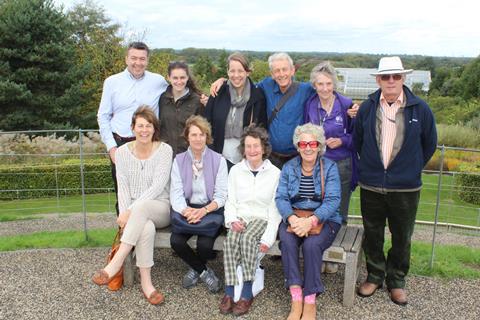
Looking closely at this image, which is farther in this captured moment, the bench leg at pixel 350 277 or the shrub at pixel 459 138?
the shrub at pixel 459 138

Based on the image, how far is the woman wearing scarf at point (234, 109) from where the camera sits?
4797 mm

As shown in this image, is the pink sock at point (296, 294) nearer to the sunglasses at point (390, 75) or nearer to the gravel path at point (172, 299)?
the gravel path at point (172, 299)

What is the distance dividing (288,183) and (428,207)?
514 inches

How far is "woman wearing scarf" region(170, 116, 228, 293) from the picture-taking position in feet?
15.0

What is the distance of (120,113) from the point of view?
5312 millimetres

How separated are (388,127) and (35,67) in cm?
1860

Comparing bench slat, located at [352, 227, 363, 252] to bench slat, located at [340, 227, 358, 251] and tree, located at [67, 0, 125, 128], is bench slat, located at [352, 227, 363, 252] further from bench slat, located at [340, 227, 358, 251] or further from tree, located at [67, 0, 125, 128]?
tree, located at [67, 0, 125, 128]

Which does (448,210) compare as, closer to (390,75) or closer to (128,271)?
(390,75)

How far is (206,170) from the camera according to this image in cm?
474

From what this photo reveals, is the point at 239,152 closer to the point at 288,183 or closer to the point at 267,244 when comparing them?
the point at 288,183

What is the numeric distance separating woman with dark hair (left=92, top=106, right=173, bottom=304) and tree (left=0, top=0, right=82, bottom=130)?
52.4 feet

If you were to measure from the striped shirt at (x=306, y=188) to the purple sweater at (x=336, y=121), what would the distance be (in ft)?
1.42

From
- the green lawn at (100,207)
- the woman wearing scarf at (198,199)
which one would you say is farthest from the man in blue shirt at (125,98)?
the green lawn at (100,207)

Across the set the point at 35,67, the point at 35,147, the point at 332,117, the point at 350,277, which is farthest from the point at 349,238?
the point at 35,67
